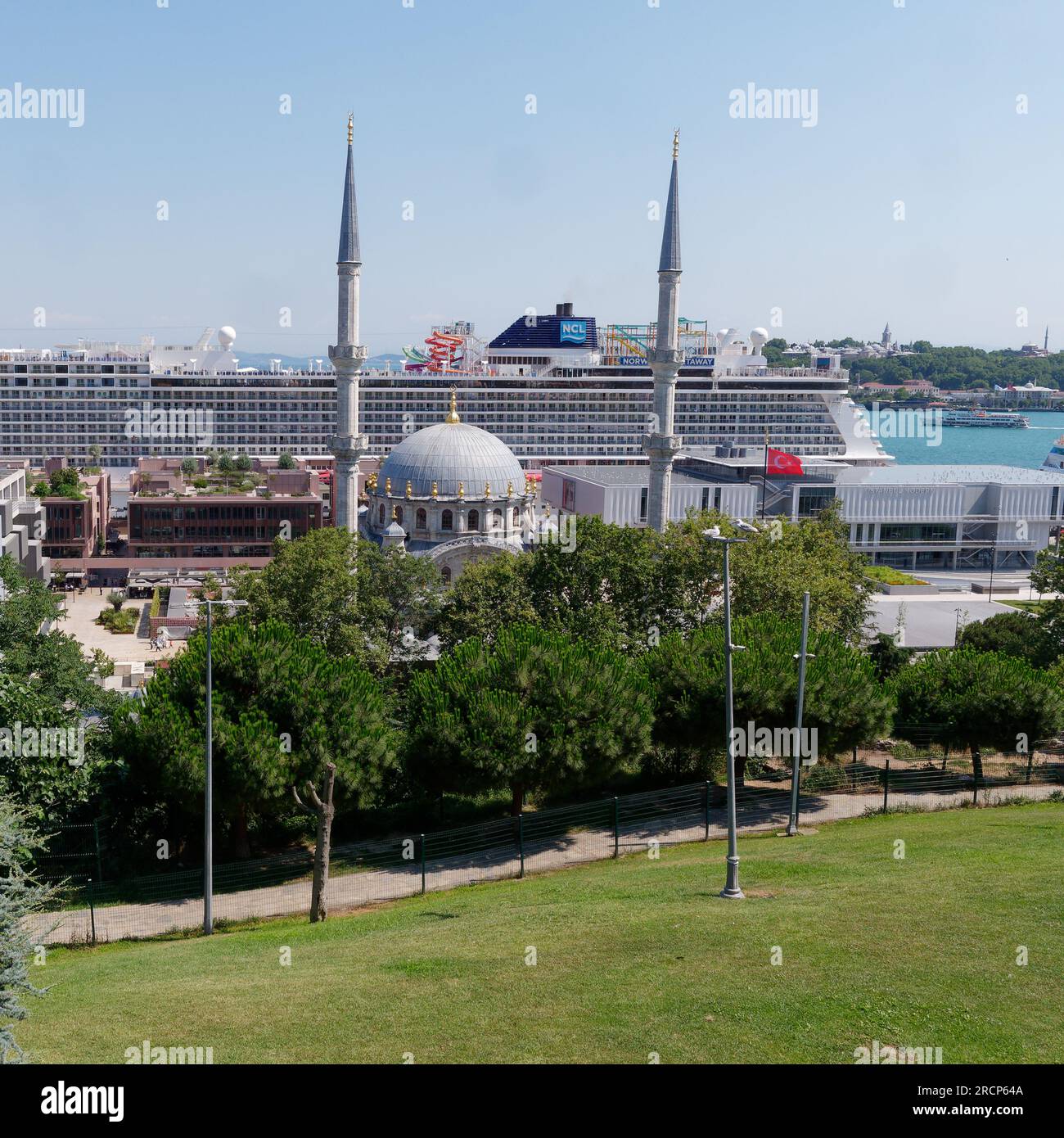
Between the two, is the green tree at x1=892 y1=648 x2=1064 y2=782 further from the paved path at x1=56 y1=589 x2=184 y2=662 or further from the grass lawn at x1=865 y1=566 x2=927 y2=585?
the grass lawn at x1=865 y1=566 x2=927 y2=585

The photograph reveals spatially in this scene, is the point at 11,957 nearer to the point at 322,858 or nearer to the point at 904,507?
the point at 322,858

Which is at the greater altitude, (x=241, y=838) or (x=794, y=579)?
(x=794, y=579)

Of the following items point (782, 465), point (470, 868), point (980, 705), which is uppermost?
point (782, 465)

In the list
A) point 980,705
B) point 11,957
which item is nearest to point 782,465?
point 980,705
